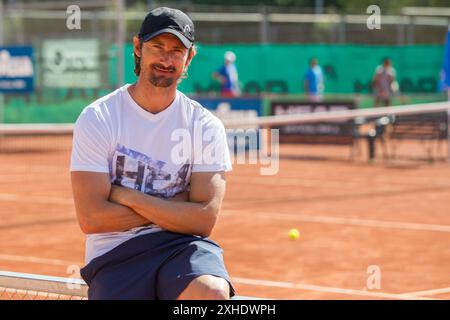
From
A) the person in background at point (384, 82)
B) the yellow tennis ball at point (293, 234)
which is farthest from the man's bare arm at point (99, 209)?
the person in background at point (384, 82)

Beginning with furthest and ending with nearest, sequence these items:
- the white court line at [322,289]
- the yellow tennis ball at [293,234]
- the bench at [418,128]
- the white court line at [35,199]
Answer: the bench at [418,128] < the white court line at [35,199] < the yellow tennis ball at [293,234] < the white court line at [322,289]

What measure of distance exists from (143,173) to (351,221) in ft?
26.1

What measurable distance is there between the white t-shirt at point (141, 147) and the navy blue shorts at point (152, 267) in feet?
0.24

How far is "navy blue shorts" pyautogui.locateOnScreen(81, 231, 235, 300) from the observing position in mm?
4164

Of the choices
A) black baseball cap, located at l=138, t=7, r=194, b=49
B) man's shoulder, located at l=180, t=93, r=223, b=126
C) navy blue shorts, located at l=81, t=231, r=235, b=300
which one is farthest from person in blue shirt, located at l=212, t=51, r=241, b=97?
navy blue shorts, located at l=81, t=231, r=235, b=300

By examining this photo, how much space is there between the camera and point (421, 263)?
9312 mm

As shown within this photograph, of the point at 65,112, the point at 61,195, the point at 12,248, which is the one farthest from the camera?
the point at 65,112

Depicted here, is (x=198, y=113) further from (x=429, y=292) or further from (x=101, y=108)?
(x=429, y=292)

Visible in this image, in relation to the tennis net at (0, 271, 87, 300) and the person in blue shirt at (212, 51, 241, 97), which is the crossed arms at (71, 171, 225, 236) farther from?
the person in blue shirt at (212, 51, 241, 97)

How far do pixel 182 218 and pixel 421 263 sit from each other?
5.32 m

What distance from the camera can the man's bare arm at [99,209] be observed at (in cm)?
438

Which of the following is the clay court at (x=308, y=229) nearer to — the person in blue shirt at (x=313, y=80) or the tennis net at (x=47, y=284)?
the tennis net at (x=47, y=284)

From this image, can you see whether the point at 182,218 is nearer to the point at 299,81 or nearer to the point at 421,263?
the point at 421,263
